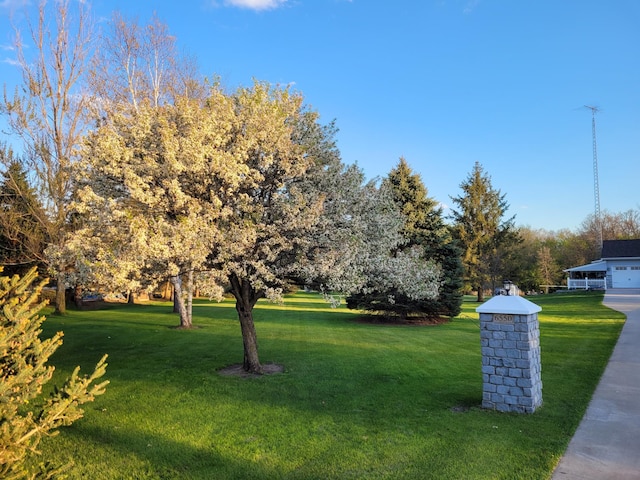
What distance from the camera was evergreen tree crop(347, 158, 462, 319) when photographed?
20.4 m

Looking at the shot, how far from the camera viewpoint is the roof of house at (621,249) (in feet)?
118

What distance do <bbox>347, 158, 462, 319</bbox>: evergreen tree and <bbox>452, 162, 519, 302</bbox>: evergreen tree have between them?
12415 millimetres

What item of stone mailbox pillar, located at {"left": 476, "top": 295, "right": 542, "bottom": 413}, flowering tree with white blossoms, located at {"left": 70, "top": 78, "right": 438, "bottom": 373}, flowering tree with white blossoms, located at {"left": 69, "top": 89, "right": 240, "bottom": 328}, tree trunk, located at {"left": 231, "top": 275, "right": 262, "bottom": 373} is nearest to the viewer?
stone mailbox pillar, located at {"left": 476, "top": 295, "right": 542, "bottom": 413}

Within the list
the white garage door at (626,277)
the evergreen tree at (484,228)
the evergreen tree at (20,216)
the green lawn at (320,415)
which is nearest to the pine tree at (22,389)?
the green lawn at (320,415)

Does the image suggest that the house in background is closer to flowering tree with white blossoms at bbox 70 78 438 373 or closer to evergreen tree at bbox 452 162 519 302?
evergreen tree at bbox 452 162 519 302

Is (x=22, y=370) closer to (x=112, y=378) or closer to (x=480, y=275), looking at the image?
(x=112, y=378)

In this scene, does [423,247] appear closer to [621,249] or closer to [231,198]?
[231,198]

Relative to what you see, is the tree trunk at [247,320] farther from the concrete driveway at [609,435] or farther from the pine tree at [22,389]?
the pine tree at [22,389]

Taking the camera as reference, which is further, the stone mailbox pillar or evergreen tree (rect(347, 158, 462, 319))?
evergreen tree (rect(347, 158, 462, 319))

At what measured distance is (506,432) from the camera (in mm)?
6004

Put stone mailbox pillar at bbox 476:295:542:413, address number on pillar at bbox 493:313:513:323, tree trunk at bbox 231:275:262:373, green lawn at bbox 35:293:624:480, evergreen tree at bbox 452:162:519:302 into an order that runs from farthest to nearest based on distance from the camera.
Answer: evergreen tree at bbox 452:162:519:302
tree trunk at bbox 231:275:262:373
address number on pillar at bbox 493:313:513:323
stone mailbox pillar at bbox 476:295:542:413
green lawn at bbox 35:293:624:480

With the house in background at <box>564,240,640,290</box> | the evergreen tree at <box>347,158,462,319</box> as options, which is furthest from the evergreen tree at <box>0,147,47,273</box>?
the house in background at <box>564,240,640,290</box>

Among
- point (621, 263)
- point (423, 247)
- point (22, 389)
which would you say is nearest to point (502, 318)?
point (22, 389)

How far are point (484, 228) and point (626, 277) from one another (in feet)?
46.9
